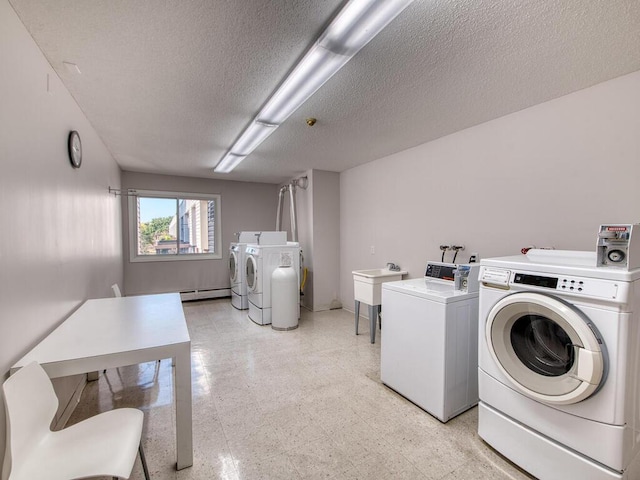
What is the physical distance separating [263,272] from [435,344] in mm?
2852

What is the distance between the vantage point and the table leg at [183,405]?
5.35ft

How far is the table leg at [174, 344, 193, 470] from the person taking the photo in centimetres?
163

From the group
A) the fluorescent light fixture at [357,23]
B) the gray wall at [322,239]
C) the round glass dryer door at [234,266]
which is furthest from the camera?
the round glass dryer door at [234,266]

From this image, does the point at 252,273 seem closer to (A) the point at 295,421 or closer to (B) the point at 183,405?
(A) the point at 295,421

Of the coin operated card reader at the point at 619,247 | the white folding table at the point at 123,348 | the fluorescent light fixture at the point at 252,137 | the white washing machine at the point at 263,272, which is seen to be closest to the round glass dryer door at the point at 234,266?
the white washing machine at the point at 263,272

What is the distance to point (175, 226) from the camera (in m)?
5.83

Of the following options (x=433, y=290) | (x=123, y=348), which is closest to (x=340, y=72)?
(x=433, y=290)

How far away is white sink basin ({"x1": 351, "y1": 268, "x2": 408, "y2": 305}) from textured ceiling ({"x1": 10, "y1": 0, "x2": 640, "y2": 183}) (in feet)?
5.69

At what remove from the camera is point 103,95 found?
241cm

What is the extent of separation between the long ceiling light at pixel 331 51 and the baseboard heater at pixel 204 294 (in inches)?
166

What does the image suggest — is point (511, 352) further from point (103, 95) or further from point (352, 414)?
point (103, 95)

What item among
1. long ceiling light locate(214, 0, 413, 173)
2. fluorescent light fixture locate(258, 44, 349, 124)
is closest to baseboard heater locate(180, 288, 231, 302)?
long ceiling light locate(214, 0, 413, 173)

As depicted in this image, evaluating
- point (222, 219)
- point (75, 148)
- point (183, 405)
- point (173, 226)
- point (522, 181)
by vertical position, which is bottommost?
point (183, 405)

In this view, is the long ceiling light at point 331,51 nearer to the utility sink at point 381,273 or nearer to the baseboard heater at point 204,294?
the utility sink at point 381,273
